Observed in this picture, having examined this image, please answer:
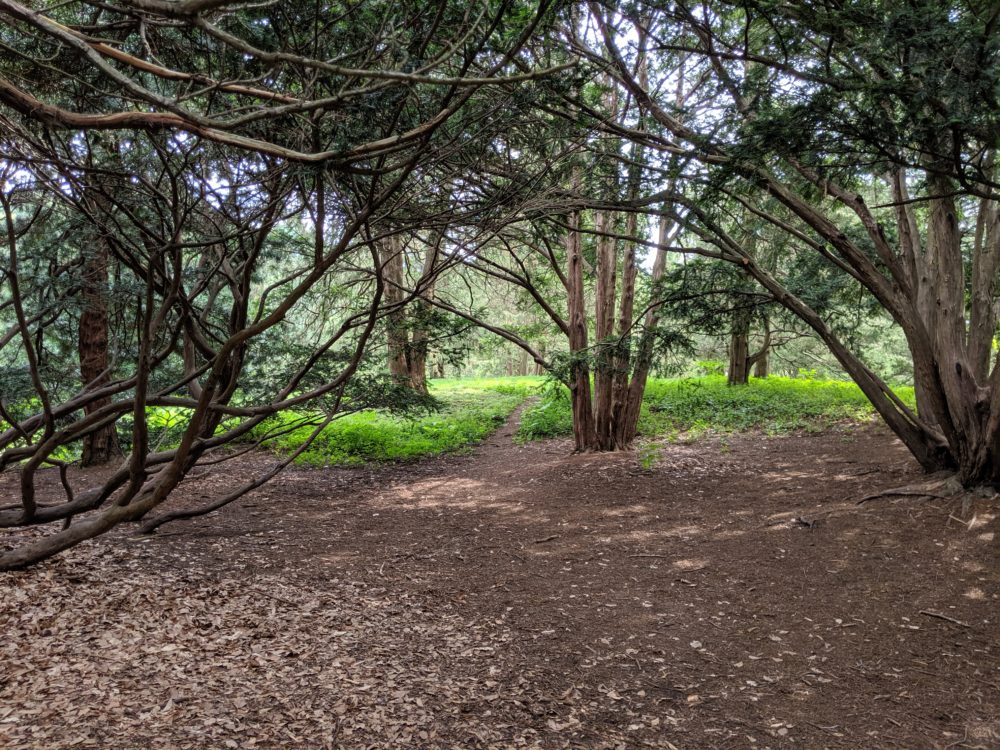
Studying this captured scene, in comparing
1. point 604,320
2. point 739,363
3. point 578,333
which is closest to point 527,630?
point 578,333

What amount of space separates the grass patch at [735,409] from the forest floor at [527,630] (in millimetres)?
4355

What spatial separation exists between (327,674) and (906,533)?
15.2ft

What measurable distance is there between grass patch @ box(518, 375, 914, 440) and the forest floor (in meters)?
4.36

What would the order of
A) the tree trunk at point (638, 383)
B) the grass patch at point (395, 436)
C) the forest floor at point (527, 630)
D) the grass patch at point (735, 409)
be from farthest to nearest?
1. the grass patch at point (735, 409)
2. the grass patch at point (395, 436)
3. the tree trunk at point (638, 383)
4. the forest floor at point (527, 630)

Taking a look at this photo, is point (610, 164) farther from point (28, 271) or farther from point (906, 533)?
point (28, 271)

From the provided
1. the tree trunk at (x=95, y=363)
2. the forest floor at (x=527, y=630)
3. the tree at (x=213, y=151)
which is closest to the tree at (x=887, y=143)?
the forest floor at (x=527, y=630)

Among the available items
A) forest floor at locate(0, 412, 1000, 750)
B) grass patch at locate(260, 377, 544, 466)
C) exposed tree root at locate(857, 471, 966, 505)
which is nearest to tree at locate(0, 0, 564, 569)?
forest floor at locate(0, 412, 1000, 750)

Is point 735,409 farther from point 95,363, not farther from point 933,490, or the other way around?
point 95,363

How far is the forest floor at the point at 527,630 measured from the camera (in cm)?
298

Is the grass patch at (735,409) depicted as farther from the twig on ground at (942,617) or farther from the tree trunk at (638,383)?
the twig on ground at (942,617)

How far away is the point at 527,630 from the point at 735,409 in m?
9.22

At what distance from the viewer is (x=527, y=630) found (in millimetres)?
4152

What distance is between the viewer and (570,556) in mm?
5566

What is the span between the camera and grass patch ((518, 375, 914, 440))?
36.4 feet
